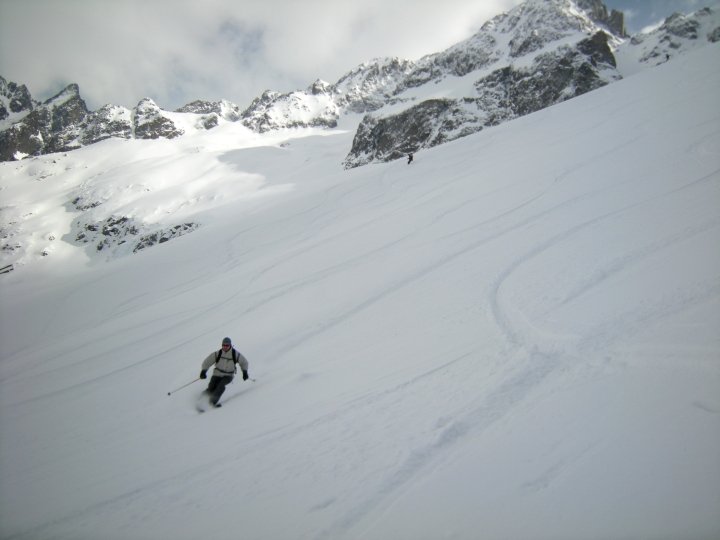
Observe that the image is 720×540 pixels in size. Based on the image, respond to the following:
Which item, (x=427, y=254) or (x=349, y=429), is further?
(x=427, y=254)

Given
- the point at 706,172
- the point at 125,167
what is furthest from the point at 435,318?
the point at 125,167

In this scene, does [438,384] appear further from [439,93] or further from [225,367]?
[439,93]

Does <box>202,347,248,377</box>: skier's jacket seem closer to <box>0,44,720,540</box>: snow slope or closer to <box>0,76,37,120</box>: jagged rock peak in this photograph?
<box>0,44,720,540</box>: snow slope

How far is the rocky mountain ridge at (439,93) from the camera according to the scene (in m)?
72.1

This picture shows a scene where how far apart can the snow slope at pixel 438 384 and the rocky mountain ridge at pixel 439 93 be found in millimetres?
64921

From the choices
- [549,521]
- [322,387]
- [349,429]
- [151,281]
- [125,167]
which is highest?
[125,167]

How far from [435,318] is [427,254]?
4.12 metres

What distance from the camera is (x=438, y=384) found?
5035 mm

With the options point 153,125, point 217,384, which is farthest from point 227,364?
point 153,125

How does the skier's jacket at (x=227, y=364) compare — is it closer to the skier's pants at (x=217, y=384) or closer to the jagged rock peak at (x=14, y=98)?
the skier's pants at (x=217, y=384)

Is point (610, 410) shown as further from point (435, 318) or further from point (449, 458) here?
point (435, 318)

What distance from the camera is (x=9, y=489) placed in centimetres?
553

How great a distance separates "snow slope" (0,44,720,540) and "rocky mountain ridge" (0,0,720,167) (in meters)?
64.9

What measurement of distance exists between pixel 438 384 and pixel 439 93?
97.0 m
